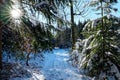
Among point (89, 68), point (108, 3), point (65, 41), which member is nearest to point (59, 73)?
point (89, 68)

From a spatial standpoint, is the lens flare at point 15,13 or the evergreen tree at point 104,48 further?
the evergreen tree at point 104,48

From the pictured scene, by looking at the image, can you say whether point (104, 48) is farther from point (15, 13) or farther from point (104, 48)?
point (15, 13)

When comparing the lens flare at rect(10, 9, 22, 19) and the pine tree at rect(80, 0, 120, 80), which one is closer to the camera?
the lens flare at rect(10, 9, 22, 19)

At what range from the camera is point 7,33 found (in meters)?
11.9

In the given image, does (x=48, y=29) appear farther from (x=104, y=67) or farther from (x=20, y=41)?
(x=104, y=67)

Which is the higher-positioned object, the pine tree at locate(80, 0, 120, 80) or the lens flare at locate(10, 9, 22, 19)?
the lens flare at locate(10, 9, 22, 19)

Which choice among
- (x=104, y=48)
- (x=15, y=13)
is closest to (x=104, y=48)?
(x=104, y=48)

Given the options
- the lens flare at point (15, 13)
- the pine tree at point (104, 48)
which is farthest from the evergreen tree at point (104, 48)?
the lens flare at point (15, 13)

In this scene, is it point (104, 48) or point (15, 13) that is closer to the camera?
point (15, 13)

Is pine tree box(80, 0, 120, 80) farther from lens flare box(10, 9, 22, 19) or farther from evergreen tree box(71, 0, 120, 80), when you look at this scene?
lens flare box(10, 9, 22, 19)

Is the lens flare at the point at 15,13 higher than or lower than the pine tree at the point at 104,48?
higher

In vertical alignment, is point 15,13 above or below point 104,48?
above

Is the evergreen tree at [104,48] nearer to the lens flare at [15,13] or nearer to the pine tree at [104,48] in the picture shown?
the pine tree at [104,48]

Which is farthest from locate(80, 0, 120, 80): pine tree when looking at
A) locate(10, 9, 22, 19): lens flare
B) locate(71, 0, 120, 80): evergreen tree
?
locate(10, 9, 22, 19): lens flare
